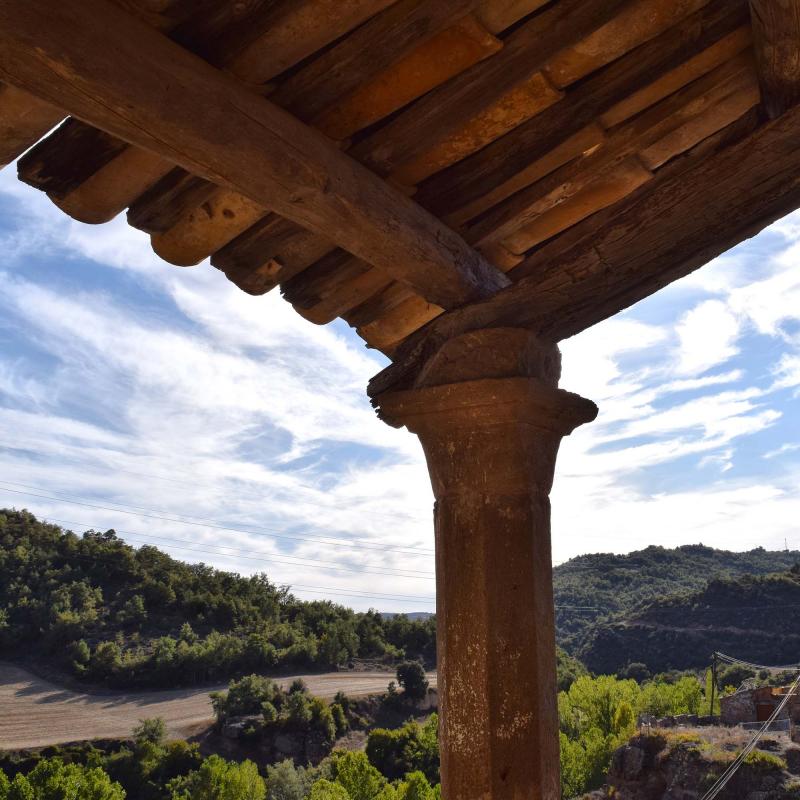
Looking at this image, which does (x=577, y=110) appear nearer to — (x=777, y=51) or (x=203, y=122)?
(x=777, y=51)

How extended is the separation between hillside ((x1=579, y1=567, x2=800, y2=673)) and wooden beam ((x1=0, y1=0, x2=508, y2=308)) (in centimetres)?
5023

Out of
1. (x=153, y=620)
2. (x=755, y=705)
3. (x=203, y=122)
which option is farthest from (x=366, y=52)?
(x=153, y=620)

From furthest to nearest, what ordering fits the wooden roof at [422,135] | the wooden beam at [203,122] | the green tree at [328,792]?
1. the green tree at [328,792]
2. the wooden roof at [422,135]
3. the wooden beam at [203,122]

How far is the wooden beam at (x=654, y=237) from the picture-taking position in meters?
2.14

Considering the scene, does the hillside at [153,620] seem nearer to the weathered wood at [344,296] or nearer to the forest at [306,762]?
the forest at [306,762]

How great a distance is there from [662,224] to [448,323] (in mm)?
729

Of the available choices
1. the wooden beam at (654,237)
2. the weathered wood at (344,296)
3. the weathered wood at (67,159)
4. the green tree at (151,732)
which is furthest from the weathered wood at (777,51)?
the green tree at (151,732)

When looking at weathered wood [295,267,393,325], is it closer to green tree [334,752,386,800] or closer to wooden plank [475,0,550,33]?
wooden plank [475,0,550,33]

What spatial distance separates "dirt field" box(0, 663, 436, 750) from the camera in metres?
32.2

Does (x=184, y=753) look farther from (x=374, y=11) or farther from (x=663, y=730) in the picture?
(x=374, y=11)

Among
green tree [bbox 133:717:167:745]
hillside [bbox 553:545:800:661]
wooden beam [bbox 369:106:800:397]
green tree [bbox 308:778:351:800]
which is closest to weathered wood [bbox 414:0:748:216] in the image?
wooden beam [bbox 369:106:800:397]

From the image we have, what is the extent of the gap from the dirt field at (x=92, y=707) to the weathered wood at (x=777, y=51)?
34842 mm

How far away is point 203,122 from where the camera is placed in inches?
69.4

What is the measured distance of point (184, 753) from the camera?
96.0 feet
